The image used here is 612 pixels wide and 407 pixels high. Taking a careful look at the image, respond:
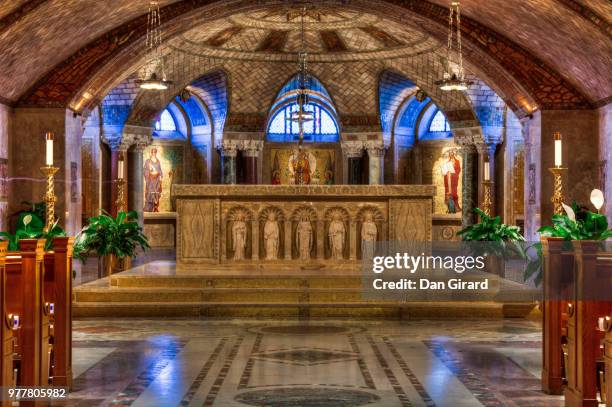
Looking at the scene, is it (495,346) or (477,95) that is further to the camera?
(477,95)

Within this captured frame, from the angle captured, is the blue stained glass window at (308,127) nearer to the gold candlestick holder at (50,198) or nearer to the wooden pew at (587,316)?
the gold candlestick holder at (50,198)

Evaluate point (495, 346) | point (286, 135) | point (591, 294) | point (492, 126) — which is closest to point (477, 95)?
point (492, 126)

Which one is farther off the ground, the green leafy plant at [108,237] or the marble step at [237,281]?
the green leafy plant at [108,237]

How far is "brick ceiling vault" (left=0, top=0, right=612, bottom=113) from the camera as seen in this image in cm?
1750

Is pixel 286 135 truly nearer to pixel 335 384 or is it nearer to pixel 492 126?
pixel 492 126

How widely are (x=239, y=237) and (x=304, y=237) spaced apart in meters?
1.00

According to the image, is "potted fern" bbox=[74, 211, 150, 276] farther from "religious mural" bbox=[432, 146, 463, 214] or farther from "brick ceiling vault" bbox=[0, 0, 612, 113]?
"religious mural" bbox=[432, 146, 463, 214]

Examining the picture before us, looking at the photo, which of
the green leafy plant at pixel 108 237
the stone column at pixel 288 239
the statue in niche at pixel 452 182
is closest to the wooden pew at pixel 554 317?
the stone column at pixel 288 239

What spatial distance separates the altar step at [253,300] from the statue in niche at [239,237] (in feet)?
4.42

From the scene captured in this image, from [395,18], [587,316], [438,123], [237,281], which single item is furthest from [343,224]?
[438,123]

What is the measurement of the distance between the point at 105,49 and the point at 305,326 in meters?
8.54

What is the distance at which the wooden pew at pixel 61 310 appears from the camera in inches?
322

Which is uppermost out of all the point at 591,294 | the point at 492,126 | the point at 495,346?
the point at 492,126

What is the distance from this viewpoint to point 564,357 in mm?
8070
